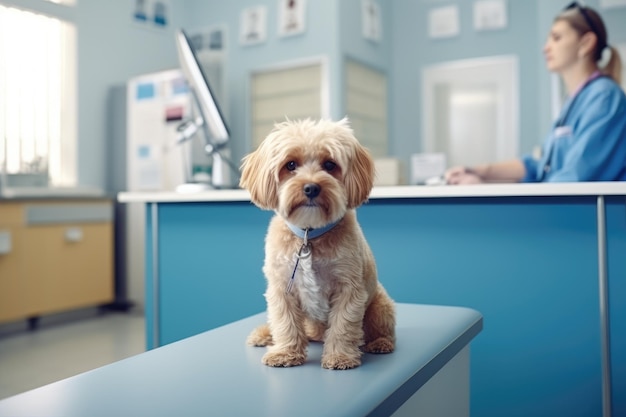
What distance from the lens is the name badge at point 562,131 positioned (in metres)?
1.97

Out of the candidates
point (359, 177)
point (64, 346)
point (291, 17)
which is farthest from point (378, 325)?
point (291, 17)

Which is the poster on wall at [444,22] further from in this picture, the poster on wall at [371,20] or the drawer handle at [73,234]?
the drawer handle at [73,234]

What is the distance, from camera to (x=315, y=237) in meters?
0.95

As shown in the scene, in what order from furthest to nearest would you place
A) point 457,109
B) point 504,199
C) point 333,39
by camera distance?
point 457,109, point 333,39, point 504,199

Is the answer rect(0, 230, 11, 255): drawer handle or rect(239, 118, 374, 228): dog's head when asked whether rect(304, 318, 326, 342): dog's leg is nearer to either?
rect(239, 118, 374, 228): dog's head

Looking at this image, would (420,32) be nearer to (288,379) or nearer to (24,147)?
(24,147)

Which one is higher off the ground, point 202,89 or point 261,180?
point 202,89

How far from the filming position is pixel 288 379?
34.4 inches

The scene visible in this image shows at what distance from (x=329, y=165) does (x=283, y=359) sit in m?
0.33

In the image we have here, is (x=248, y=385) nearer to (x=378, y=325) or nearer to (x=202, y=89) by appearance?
(x=378, y=325)

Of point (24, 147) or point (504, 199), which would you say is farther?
point (24, 147)

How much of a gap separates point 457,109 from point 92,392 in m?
5.05

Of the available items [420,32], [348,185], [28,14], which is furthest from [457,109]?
[348,185]

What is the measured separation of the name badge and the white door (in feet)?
10.7
